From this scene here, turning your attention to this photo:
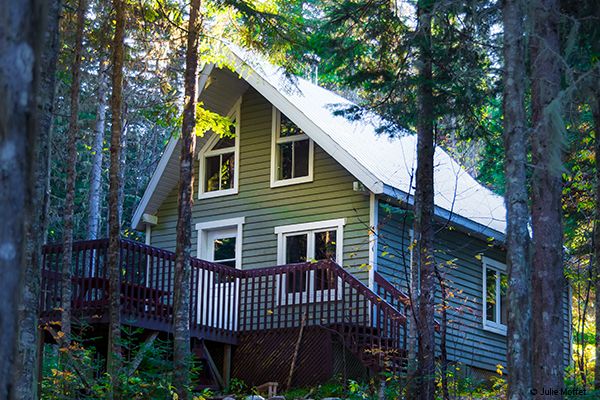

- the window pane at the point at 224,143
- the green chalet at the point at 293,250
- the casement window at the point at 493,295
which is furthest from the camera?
the casement window at the point at 493,295

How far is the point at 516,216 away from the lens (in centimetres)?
880

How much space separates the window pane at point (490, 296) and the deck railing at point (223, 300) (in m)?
4.62

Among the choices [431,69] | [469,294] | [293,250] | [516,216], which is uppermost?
[431,69]

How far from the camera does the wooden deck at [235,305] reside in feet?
48.2

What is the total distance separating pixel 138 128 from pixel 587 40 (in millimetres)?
28472

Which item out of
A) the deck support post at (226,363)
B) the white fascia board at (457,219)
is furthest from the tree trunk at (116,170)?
the white fascia board at (457,219)

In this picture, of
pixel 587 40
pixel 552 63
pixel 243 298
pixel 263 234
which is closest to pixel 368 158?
pixel 263 234

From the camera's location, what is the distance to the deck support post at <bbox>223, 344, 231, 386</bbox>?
16.8 m

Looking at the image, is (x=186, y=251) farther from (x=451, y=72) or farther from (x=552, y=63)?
(x=552, y=63)

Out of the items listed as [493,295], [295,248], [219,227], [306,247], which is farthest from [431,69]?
[493,295]

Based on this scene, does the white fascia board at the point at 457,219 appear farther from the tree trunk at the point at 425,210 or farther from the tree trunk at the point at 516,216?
the tree trunk at the point at 516,216

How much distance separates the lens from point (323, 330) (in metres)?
15.9

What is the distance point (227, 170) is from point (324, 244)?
3355mm

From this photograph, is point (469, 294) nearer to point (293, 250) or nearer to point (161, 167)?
point (293, 250)
